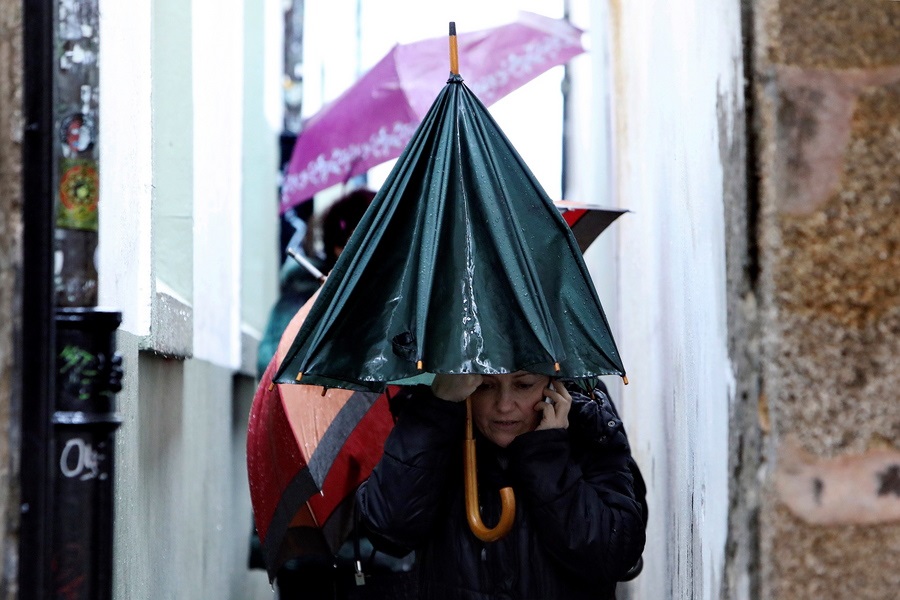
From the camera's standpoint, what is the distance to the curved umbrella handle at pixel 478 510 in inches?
109

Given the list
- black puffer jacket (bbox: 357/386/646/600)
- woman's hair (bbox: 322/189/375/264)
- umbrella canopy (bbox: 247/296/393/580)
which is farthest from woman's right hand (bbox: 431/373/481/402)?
woman's hair (bbox: 322/189/375/264)

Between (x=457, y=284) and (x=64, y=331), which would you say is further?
(x=457, y=284)

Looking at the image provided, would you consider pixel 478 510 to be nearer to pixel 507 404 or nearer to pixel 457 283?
pixel 507 404

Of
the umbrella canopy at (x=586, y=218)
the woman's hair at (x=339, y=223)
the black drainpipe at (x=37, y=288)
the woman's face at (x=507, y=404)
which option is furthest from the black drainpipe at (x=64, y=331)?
the woman's hair at (x=339, y=223)

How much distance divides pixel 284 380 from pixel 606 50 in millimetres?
3173

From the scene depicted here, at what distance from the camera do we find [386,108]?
5777 millimetres

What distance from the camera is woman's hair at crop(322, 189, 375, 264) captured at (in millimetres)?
5484

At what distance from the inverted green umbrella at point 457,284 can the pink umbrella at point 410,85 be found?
272 centimetres

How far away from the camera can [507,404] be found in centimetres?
285

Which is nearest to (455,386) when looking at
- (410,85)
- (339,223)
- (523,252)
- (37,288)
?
(523,252)

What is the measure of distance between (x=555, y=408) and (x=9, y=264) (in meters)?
1.37

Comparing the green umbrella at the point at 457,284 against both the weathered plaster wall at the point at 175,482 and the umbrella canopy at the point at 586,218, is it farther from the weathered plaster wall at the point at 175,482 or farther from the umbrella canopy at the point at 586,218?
the umbrella canopy at the point at 586,218

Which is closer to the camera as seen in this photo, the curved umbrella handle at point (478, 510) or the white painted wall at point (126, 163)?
the curved umbrella handle at point (478, 510)

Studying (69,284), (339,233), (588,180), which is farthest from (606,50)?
(69,284)
